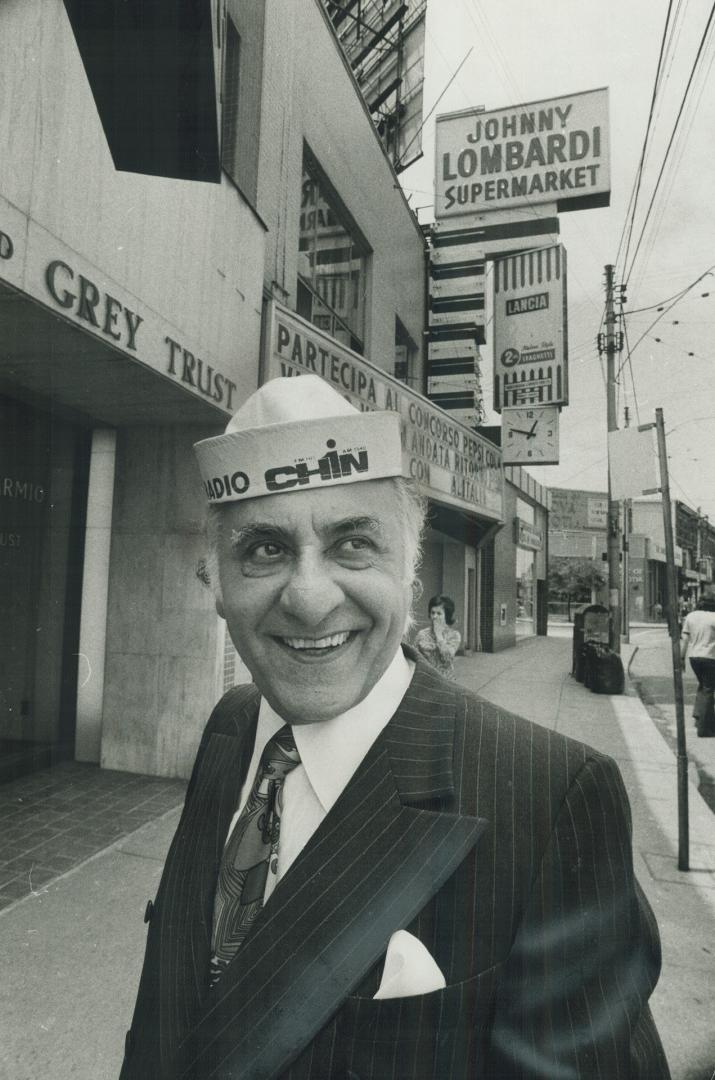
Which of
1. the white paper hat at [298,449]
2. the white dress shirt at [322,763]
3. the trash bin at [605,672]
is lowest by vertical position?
the trash bin at [605,672]

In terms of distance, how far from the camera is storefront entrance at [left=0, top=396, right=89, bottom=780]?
16.2 feet

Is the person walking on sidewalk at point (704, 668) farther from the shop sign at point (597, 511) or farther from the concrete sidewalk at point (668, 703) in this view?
the shop sign at point (597, 511)

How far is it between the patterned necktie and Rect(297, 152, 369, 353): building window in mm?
6742

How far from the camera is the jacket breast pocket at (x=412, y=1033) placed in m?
0.84

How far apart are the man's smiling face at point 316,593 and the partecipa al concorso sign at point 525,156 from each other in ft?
30.6

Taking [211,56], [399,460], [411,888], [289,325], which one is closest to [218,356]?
[289,325]

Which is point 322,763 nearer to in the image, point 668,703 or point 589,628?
point 668,703

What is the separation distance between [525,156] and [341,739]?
1010 cm

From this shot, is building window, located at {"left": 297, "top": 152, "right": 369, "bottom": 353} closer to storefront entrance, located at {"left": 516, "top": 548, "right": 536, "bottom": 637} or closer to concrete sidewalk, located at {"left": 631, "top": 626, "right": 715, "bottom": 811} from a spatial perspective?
concrete sidewalk, located at {"left": 631, "top": 626, "right": 715, "bottom": 811}

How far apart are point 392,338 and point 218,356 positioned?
18.2ft

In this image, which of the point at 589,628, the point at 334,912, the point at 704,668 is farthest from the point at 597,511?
the point at 334,912

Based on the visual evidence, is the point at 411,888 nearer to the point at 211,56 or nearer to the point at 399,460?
the point at 399,460

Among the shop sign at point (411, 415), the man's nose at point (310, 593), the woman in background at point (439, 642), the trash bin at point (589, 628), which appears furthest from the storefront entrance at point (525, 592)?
the man's nose at point (310, 593)

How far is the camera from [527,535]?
2062cm
